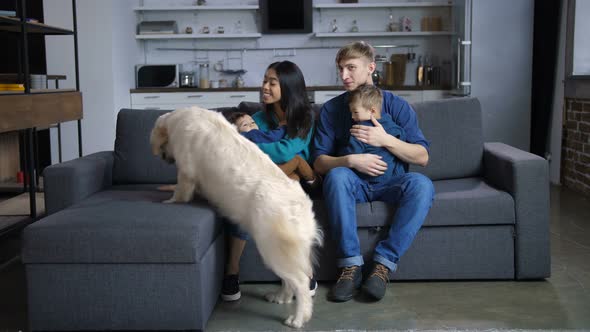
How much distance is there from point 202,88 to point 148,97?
1.92 feet

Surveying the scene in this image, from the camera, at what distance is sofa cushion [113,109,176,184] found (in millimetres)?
3439

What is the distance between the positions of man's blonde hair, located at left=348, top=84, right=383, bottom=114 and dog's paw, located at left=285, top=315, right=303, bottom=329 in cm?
103

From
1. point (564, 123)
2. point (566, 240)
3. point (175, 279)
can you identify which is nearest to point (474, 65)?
point (564, 123)

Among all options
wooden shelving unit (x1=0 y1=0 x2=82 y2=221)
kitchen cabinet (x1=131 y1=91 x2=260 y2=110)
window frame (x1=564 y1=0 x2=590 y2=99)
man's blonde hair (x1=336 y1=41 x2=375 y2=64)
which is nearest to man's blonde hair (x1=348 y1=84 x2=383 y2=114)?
man's blonde hair (x1=336 y1=41 x2=375 y2=64)

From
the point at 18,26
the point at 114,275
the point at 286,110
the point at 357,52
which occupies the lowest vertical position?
the point at 114,275

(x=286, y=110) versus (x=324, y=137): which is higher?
(x=286, y=110)

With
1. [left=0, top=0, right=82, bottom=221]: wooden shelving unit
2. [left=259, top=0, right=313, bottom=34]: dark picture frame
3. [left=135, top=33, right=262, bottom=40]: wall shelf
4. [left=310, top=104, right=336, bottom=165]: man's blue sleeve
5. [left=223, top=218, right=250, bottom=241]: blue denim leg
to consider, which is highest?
[left=259, top=0, right=313, bottom=34]: dark picture frame

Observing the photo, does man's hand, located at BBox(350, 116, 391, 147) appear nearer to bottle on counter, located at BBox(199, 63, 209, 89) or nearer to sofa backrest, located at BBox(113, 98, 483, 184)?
sofa backrest, located at BBox(113, 98, 483, 184)

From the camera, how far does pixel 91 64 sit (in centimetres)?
627

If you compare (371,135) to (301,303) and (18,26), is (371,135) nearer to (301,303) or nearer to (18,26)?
(301,303)

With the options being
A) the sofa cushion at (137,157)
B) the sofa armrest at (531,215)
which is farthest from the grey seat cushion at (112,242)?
the sofa armrest at (531,215)

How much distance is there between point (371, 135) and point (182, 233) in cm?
105

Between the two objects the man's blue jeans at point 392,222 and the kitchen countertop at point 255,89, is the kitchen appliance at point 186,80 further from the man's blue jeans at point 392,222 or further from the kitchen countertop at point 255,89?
the man's blue jeans at point 392,222

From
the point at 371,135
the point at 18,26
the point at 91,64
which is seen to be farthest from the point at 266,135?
the point at 91,64
